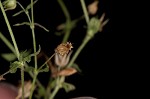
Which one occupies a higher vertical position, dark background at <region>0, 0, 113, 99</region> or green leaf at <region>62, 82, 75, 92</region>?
dark background at <region>0, 0, 113, 99</region>

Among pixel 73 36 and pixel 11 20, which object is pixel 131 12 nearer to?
pixel 73 36

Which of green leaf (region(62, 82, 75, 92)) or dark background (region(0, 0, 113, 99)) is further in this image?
dark background (region(0, 0, 113, 99))

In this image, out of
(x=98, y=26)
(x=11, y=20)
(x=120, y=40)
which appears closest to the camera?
(x=98, y=26)

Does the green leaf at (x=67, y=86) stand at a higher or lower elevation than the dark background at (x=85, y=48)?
lower

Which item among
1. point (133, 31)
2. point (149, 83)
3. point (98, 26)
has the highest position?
point (133, 31)

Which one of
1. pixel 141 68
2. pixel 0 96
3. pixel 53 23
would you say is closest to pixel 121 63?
pixel 141 68

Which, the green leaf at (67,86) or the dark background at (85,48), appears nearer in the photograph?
the green leaf at (67,86)

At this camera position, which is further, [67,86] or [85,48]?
[85,48]

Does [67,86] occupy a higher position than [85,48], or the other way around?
[85,48]
